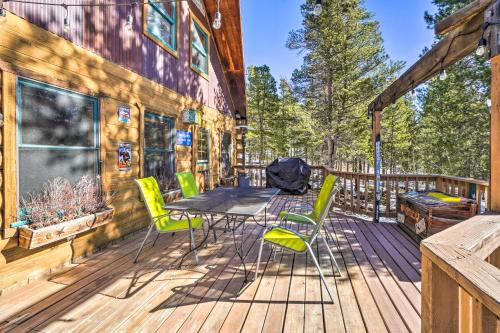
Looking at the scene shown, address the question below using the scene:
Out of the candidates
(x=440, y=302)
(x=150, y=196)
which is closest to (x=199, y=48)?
(x=150, y=196)

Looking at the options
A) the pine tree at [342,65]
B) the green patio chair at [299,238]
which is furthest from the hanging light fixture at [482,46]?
the pine tree at [342,65]

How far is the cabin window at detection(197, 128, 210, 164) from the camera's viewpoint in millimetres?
6864

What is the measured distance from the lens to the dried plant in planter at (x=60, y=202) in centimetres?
259

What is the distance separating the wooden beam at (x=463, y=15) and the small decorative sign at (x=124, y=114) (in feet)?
13.2

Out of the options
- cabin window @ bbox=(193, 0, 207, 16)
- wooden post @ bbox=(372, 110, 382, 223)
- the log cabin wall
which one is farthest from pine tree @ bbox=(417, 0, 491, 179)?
the log cabin wall

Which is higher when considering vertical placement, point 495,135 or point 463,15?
point 463,15

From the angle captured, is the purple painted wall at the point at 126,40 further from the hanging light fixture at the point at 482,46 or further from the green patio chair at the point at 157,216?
the hanging light fixture at the point at 482,46

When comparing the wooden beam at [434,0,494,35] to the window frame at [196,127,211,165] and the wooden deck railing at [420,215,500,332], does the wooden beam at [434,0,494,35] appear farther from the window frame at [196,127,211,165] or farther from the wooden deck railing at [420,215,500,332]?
the window frame at [196,127,211,165]

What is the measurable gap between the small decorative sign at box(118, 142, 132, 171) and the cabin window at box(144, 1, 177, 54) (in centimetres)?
198

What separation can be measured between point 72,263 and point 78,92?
2.03 m

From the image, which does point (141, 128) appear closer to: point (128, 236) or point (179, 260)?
point (128, 236)

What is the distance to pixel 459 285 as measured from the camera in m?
1.02

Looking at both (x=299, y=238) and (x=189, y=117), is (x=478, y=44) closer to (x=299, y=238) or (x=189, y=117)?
(x=299, y=238)

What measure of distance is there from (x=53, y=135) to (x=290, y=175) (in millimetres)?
6663
